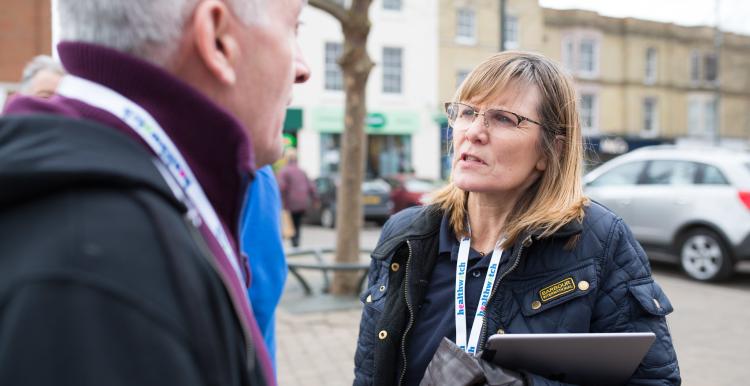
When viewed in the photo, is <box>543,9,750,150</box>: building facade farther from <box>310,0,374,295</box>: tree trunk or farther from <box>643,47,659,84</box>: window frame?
<box>310,0,374,295</box>: tree trunk

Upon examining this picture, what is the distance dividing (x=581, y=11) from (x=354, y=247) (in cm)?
2613

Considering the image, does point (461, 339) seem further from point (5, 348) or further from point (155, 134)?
point (5, 348)

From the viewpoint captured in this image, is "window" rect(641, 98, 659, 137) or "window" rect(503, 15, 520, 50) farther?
"window" rect(641, 98, 659, 137)

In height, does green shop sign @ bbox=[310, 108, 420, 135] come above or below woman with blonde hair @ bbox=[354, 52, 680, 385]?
above

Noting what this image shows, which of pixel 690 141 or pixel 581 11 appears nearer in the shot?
pixel 581 11

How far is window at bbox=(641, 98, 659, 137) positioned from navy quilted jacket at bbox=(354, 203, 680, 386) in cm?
3262

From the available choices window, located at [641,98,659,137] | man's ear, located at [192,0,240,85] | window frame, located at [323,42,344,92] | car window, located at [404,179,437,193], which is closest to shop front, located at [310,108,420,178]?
window frame, located at [323,42,344,92]

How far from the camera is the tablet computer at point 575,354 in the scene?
160 centimetres

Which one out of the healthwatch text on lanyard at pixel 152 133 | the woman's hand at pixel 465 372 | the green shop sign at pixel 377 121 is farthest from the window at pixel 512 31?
the healthwatch text on lanyard at pixel 152 133

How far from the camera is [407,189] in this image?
16.0 metres

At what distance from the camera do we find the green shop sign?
24.3 m

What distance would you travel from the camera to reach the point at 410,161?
2573 centimetres

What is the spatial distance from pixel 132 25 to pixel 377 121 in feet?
79.6

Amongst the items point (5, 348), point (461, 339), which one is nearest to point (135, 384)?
point (5, 348)
